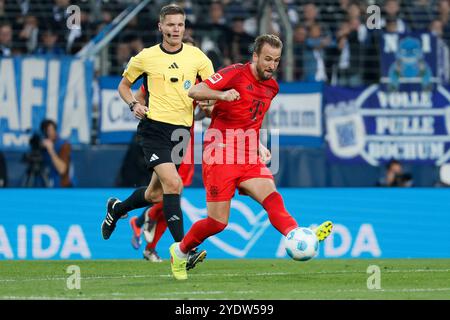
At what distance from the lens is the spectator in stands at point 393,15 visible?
19.0 meters

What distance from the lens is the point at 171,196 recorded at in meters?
11.6

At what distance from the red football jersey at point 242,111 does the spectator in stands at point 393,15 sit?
862cm

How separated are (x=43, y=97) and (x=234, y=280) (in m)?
6.80

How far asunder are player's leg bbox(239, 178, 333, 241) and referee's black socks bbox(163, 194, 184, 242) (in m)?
1.15

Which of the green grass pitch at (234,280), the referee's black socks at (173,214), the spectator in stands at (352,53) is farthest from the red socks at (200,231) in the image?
the spectator in stands at (352,53)

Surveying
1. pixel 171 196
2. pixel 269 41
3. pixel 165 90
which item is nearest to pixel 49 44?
pixel 165 90

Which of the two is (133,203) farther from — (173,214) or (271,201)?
(271,201)

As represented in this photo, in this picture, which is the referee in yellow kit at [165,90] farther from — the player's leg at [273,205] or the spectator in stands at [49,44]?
the spectator in stands at [49,44]

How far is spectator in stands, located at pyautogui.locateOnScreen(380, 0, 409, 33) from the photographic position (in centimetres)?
1900

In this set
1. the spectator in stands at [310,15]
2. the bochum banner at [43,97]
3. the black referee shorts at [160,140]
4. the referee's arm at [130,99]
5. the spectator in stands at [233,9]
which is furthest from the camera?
the spectator in stands at [233,9]

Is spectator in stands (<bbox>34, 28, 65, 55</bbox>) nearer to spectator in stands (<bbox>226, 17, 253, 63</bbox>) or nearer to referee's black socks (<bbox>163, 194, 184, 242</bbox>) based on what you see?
spectator in stands (<bbox>226, 17, 253, 63</bbox>)

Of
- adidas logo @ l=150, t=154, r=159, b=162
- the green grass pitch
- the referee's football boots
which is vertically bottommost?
the green grass pitch

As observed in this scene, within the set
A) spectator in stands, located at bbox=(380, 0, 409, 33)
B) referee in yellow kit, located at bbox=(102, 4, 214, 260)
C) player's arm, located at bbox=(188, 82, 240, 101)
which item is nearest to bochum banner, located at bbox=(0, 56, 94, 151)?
referee in yellow kit, located at bbox=(102, 4, 214, 260)

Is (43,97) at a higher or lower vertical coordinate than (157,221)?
higher
